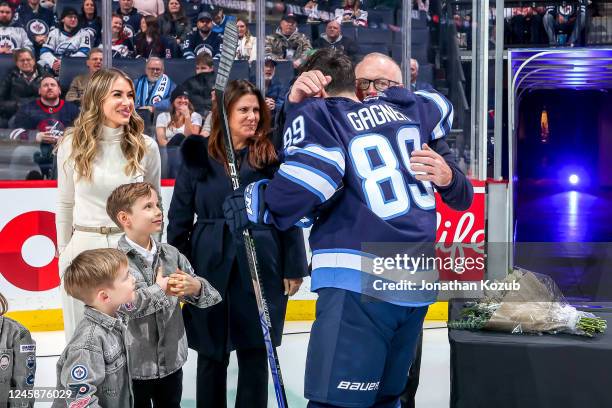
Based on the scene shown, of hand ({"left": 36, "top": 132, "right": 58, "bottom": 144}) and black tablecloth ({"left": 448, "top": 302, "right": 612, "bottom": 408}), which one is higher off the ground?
hand ({"left": 36, "top": 132, "right": 58, "bottom": 144})

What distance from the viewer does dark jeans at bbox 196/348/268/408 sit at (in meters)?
3.16

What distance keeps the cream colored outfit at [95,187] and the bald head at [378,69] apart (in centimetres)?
78

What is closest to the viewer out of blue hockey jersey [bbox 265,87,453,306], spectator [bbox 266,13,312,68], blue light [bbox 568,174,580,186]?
blue hockey jersey [bbox 265,87,453,306]

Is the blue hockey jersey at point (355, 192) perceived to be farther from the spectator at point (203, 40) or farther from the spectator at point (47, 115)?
the spectator at point (203, 40)

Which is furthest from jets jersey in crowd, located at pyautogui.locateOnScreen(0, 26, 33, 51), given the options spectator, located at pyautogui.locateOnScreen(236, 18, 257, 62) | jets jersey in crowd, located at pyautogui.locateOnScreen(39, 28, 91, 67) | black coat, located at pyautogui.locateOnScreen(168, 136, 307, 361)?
black coat, located at pyautogui.locateOnScreen(168, 136, 307, 361)

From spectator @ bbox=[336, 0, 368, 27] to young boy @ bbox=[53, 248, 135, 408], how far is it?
396 cm

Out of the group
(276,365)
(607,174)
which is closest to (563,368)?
(276,365)

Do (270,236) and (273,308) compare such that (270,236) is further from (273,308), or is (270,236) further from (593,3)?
(593,3)

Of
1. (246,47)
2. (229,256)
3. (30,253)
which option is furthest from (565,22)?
(229,256)

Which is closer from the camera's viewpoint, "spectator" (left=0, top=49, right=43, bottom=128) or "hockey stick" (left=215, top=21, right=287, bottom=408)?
"hockey stick" (left=215, top=21, right=287, bottom=408)

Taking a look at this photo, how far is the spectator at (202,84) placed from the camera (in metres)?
5.93

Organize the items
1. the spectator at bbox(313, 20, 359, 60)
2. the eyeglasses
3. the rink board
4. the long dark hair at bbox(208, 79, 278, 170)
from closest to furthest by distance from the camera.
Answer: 1. the eyeglasses
2. the long dark hair at bbox(208, 79, 278, 170)
3. the rink board
4. the spectator at bbox(313, 20, 359, 60)

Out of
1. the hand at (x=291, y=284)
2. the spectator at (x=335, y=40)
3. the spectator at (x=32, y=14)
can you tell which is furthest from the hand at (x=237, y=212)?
the spectator at (x=335, y=40)

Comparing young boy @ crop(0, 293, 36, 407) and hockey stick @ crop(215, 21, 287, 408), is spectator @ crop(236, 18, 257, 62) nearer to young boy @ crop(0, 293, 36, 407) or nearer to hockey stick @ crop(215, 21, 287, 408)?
hockey stick @ crop(215, 21, 287, 408)
